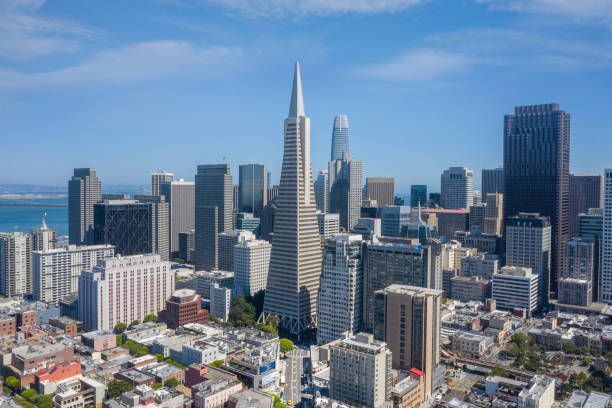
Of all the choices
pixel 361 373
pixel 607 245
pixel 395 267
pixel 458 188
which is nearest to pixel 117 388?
pixel 361 373

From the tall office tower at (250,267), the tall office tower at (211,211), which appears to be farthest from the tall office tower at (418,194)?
the tall office tower at (250,267)

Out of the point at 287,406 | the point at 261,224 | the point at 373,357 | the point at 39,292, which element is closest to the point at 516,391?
the point at 373,357

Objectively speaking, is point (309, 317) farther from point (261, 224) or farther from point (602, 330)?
point (261, 224)

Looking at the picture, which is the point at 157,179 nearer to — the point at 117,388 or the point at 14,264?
the point at 14,264

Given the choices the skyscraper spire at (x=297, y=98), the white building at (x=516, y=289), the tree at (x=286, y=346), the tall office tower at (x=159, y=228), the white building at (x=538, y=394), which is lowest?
the tree at (x=286, y=346)

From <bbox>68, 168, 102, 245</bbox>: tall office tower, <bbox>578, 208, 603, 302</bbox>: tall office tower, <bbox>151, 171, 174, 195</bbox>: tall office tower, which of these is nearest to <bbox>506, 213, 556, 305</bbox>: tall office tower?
<bbox>578, 208, 603, 302</bbox>: tall office tower

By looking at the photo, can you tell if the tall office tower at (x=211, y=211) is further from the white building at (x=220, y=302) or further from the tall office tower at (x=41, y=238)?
the white building at (x=220, y=302)
